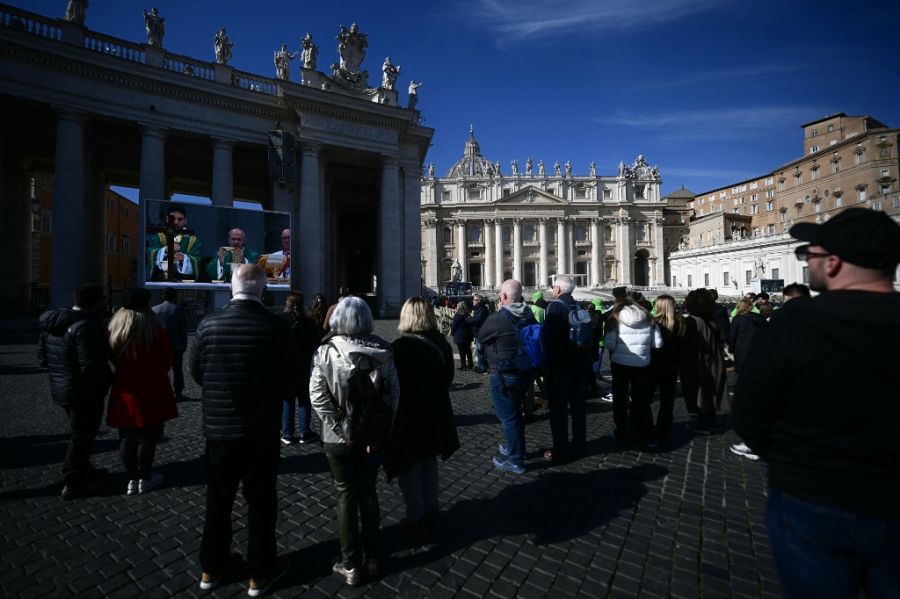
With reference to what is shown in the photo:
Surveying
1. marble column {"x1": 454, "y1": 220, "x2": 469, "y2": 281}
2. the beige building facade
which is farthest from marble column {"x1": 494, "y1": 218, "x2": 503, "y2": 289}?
the beige building facade

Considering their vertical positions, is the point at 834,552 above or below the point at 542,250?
below

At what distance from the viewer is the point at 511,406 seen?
4.18 m

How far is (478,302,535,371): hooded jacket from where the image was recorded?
4.12m

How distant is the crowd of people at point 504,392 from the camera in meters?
1.30

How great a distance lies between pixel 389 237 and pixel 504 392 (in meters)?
16.9

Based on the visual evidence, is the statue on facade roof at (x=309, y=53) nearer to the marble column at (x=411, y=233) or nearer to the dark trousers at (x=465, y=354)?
the marble column at (x=411, y=233)

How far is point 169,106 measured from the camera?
54.1 feet

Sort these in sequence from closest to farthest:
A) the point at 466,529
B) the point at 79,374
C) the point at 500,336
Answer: the point at 466,529, the point at 79,374, the point at 500,336

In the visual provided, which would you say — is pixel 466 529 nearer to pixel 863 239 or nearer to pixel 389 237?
pixel 863 239

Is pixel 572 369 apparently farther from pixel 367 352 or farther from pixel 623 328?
pixel 367 352

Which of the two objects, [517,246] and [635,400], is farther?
[517,246]

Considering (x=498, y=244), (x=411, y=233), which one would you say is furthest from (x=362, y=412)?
(x=498, y=244)

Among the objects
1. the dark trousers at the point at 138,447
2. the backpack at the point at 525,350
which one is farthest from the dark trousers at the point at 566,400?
the dark trousers at the point at 138,447

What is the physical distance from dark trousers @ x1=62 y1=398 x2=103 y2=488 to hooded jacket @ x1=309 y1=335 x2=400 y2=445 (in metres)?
2.65
